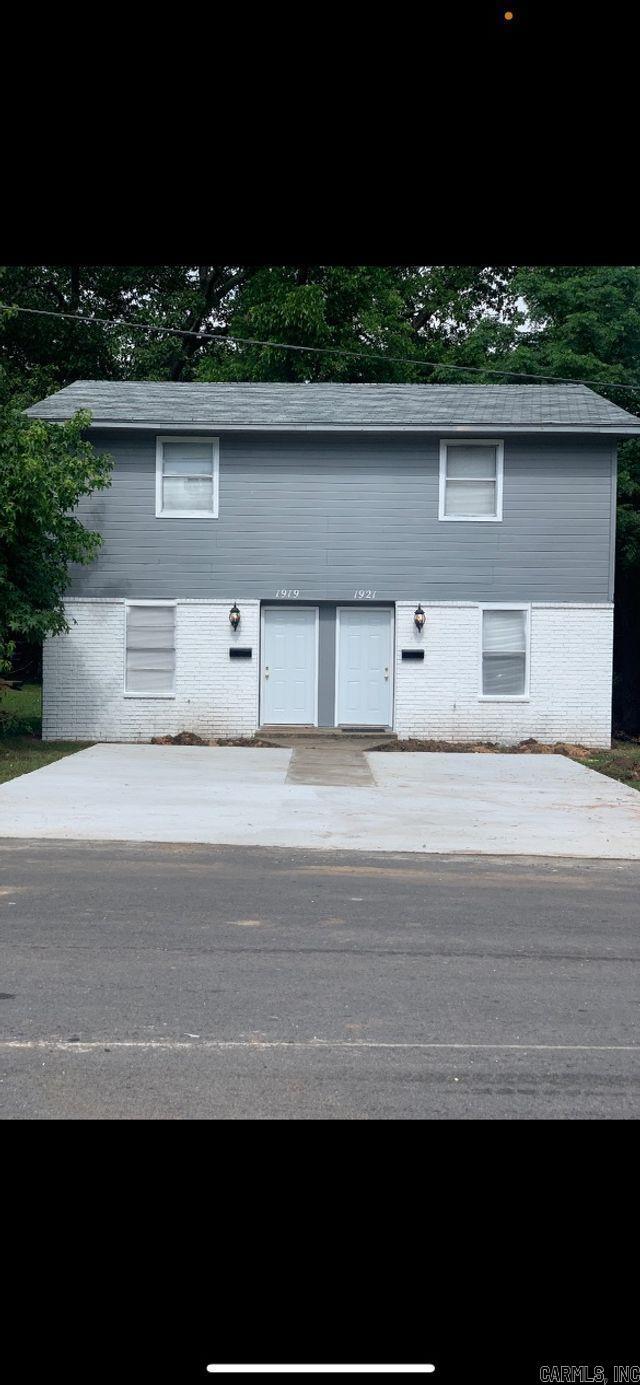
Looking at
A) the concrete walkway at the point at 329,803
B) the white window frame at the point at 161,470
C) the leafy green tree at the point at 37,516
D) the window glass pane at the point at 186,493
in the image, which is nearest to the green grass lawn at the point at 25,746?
the concrete walkway at the point at 329,803

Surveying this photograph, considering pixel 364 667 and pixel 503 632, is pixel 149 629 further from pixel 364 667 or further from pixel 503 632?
pixel 503 632

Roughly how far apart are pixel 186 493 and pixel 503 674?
6.47m

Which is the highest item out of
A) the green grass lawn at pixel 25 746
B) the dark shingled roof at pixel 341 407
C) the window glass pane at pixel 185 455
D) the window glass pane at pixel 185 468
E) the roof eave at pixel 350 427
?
the dark shingled roof at pixel 341 407

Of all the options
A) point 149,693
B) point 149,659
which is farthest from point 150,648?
point 149,693

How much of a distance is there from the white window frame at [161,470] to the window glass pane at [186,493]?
0.10 m

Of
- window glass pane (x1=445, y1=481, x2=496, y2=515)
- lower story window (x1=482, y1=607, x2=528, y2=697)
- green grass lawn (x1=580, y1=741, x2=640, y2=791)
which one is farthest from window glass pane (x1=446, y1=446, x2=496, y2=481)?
green grass lawn (x1=580, y1=741, x2=640, y2=791)

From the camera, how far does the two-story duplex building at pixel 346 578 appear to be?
2377cm

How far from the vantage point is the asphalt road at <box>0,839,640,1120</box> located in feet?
17.4

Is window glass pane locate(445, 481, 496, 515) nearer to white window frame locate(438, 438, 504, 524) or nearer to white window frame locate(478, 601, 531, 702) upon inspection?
Result: white window frame locate(438, 438, 504, 524)

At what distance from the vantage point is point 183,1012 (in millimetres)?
6543

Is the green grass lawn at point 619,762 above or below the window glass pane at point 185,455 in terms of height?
below

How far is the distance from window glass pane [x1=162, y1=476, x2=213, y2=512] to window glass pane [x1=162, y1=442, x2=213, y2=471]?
0.71 feet

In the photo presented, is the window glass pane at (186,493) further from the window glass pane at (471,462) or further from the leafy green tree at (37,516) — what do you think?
the window glass pane at (471,462)
